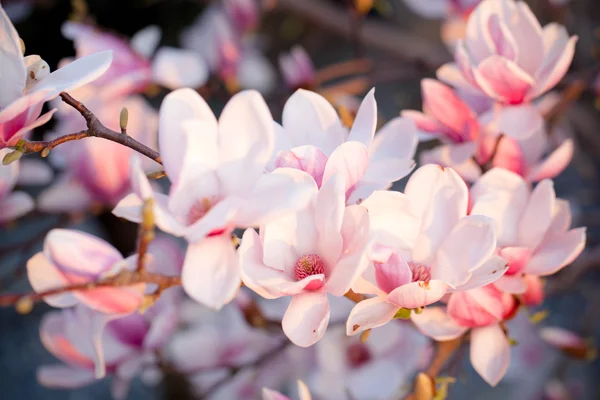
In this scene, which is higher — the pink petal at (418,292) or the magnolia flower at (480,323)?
the pink petal at (418,292)

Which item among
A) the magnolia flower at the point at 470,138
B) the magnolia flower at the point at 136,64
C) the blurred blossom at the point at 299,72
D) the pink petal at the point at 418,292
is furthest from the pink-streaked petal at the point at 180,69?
the pink petal at the point at 418,292

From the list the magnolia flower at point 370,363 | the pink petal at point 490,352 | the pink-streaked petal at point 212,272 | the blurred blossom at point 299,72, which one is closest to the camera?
the pink-streaked petal at point 212,272

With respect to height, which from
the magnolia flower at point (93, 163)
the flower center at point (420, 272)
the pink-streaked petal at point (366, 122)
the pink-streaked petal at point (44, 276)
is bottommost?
the magnolia flower at point (93, 163)

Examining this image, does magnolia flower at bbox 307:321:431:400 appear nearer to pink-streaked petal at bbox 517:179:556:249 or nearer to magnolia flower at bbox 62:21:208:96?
pink-streaked petal at bbox 517:179:556:249

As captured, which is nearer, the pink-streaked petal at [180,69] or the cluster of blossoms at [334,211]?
the cluster of blossoms at [334,211]

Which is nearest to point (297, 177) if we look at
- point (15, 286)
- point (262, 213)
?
point (262, 213)

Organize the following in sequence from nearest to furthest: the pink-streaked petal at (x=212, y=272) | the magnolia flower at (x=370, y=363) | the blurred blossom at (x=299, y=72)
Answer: the pink-streaked petal at (x=212, y=272) < the magnolia flower at (x=370, y=363) < the blurred blossom at (x=299, y=72)

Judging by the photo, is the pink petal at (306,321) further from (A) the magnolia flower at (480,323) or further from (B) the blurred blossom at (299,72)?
(B) the blurred blossom at (299,72)
